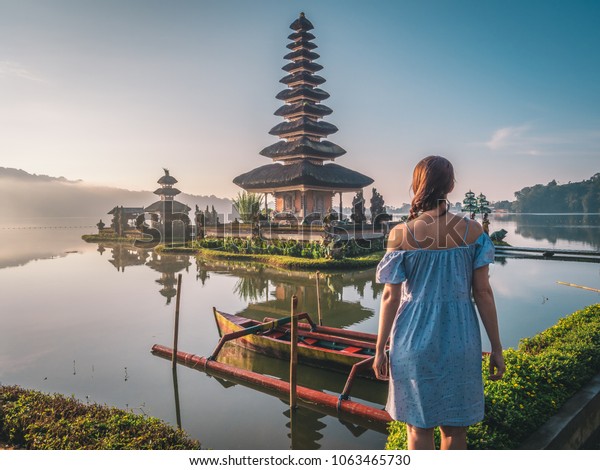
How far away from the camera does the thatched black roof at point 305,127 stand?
32.4m

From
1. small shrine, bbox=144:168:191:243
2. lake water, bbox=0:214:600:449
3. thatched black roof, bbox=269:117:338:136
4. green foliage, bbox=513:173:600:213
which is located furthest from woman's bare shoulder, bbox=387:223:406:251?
green foliage, bbox=513:173:600:213

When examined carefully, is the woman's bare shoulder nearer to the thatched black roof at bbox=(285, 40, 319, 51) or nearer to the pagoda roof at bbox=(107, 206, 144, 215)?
the thatched black roof at bbox=(285, 40, 319, 51)

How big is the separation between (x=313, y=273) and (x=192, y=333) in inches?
389

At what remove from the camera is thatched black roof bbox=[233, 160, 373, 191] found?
2925 centimetres

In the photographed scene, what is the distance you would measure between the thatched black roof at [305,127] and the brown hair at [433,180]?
3071cm

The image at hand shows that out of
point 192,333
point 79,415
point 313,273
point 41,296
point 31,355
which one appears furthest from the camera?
point 313,273

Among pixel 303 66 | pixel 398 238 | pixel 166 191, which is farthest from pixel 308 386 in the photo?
pixel 166 191

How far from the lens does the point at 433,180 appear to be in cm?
251

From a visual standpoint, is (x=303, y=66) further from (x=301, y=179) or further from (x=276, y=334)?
(x=276, y=334)

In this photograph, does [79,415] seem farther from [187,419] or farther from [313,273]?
[313,273]

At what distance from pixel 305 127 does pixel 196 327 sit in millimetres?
23997

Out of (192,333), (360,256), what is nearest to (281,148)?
(360,256)

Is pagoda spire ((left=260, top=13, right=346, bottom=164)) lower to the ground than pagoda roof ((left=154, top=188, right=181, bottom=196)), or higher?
higher

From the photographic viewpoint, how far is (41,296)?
52.2 feet
